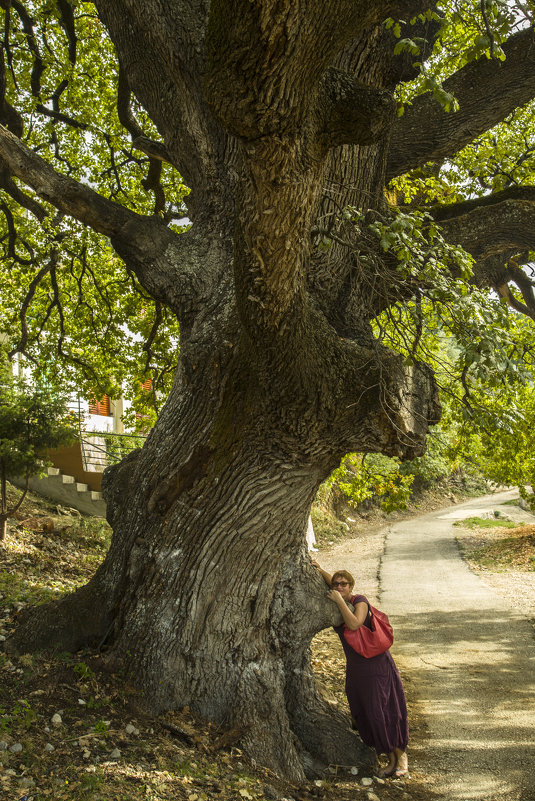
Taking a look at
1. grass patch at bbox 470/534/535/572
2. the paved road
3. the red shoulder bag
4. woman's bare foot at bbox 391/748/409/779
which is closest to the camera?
the paved road

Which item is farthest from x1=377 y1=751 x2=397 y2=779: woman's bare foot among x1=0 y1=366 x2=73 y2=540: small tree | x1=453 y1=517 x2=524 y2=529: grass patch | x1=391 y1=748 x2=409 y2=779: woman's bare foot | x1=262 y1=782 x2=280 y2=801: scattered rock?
x1=453 y1=517 x2=524 y2=529: grass patch

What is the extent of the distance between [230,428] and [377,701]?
3.04m

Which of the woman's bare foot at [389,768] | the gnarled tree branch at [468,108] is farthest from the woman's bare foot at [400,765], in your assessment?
the gnarled tree branch at [468,108]

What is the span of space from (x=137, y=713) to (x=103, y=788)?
3.91 ft

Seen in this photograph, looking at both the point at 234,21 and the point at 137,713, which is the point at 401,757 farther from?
the point at 234,21

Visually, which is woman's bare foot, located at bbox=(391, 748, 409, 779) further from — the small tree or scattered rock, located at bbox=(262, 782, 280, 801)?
the small tree

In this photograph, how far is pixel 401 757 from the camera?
6.04 m

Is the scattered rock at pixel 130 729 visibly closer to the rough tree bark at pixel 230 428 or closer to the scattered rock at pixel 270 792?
the rough tree bark at pixel 230 428

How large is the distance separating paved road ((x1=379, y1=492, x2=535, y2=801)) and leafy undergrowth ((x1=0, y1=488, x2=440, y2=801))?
0.53m

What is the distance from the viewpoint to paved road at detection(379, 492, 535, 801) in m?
5.80

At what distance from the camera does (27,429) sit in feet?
35.3

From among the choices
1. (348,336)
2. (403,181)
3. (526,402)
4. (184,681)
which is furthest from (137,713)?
(526,402)

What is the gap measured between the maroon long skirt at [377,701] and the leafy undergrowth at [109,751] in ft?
1.42

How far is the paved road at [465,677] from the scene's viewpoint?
5805 mm
